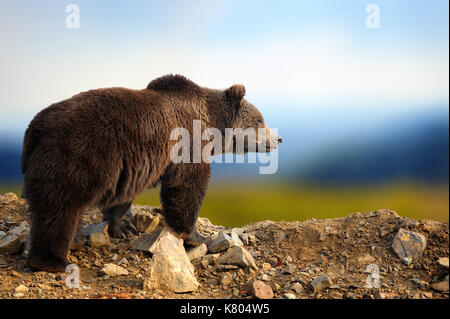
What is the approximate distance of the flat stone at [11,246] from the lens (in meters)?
6.38

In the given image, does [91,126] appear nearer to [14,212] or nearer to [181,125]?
[181,125]

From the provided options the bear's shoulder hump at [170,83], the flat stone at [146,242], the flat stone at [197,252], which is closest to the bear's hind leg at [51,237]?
the flat stone at [146,242]

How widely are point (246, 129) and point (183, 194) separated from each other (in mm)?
1923

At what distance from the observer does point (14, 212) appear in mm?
8133

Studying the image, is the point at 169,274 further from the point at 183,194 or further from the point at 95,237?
the point at 95,237

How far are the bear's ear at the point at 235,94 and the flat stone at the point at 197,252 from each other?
2.65 meters

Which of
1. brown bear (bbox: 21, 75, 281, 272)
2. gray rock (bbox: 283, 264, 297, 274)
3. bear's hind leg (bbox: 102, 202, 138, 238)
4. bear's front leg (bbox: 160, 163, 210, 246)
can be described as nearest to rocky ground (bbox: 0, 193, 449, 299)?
gray rock (bbox: 283, 264, 297, 274)

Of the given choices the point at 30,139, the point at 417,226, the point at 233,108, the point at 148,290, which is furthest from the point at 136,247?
the point at 417,226

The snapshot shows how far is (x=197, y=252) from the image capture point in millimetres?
6691

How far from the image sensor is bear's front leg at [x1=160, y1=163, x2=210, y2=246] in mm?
6430

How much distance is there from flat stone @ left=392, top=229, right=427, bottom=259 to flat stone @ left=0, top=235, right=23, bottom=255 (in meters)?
6.17

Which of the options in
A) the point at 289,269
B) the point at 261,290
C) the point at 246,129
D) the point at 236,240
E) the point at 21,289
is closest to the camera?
the point at 21,289

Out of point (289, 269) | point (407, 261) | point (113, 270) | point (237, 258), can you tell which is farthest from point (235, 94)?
point (407, 261)
